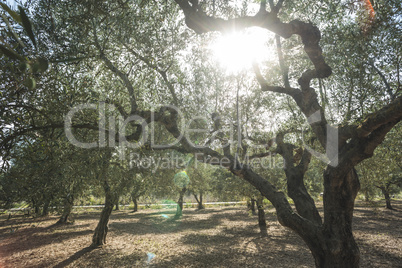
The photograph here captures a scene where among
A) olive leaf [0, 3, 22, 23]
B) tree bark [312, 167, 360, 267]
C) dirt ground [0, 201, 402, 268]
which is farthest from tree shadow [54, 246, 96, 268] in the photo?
olive leaf [0, 3, 22, 23]

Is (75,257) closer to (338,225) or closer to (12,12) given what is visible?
(338,225)

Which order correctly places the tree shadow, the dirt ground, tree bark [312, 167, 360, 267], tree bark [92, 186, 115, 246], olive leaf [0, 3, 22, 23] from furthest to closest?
1. tree bark [92, 186, 115, 246]
2. the dirt ground
3. the tree shadow
4. tree bark [312, 167, 360, 267]
5. olive leaf [0, 3, 22, 23]

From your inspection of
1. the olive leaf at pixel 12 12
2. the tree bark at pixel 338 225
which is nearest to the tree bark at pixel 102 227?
the tree bark at pixel 338 225

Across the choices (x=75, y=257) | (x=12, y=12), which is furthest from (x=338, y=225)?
(x=75, y=257)

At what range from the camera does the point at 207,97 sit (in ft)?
41.2

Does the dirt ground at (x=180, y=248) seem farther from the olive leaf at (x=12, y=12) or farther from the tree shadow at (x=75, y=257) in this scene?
the olive leaf at (x=12, y=12)

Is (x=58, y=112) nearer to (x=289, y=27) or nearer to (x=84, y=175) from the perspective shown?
(x=84, y=175)

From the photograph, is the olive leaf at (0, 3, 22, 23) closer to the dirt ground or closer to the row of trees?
the row of trees

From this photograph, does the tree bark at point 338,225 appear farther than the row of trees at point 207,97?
Yes

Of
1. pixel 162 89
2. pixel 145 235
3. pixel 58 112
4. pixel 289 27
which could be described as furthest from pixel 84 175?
pixel 145 235

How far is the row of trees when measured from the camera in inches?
202

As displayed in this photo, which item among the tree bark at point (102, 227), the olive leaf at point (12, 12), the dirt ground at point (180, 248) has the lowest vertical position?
the dirt ground at point (180, 248)

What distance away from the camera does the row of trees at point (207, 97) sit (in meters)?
5.12

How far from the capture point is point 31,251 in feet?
42.8
